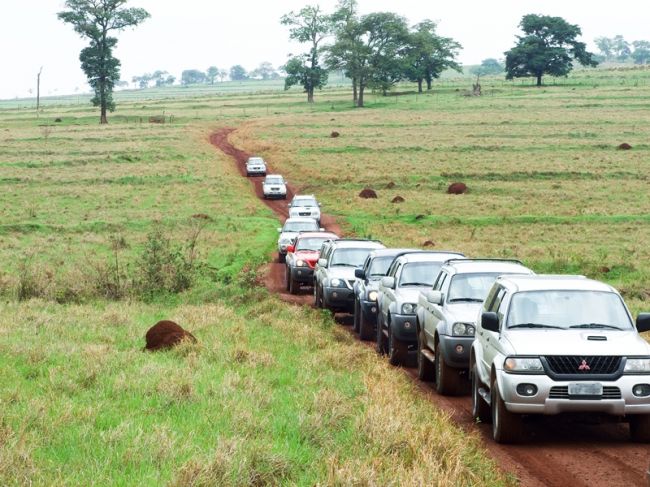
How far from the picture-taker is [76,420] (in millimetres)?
10109

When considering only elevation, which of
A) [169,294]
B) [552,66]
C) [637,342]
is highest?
[552,66]

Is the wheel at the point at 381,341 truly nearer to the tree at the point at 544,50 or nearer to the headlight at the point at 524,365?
the headlight at the point at 524,365

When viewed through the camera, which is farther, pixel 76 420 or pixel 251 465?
pixel 76 420

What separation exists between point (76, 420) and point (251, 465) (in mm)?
2712

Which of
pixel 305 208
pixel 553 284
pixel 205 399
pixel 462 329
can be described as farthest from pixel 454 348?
pixel 305 208

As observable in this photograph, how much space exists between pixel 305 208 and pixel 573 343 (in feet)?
114

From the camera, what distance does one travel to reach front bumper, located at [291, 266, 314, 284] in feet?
92.8

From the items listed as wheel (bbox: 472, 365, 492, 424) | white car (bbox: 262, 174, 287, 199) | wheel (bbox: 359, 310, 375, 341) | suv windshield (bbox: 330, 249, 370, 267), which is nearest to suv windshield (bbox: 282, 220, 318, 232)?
suv windshield (bbox: 330, 249, 370, 267)

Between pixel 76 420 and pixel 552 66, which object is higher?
pixel 552 66

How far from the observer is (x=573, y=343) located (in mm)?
10672

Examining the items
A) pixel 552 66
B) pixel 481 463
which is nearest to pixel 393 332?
pixel 481 463

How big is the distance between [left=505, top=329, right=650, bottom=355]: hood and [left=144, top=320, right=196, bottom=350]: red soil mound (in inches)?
260

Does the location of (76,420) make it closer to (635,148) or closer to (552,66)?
(635,148)

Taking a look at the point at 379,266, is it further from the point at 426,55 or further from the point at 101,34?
the point at 426,55
